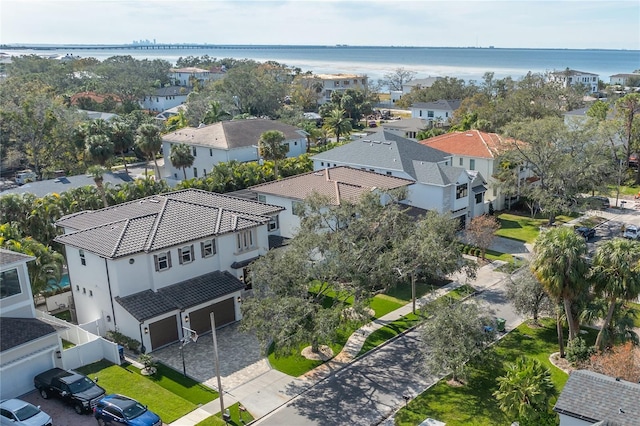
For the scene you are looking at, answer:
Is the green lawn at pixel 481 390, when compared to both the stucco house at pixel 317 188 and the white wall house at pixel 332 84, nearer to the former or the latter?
the stucco house at pixel 317 188

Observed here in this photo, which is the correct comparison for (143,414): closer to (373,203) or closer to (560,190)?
(373,203)

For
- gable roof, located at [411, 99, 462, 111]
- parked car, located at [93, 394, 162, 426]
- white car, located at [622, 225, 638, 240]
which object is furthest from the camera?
gable roof, located at [411, 99, 462, 111]

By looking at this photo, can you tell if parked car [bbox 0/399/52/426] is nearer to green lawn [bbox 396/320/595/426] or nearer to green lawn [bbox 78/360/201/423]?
green lawn [bbox 78/360/201/423]

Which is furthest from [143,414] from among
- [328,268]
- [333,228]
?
[333,228]

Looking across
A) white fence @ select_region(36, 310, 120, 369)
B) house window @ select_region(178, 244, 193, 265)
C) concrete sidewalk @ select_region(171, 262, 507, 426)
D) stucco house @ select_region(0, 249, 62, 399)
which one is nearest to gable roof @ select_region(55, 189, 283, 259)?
house window @ select_region(178, 244, 193, 265)

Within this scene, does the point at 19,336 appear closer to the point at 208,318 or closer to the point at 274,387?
the point at 208,318

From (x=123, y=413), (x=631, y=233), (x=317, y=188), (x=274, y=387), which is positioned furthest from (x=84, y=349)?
(x=631, y=233)

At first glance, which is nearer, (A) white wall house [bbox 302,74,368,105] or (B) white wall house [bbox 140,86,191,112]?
(B) white wall house [bbox 140,86,191,112]
